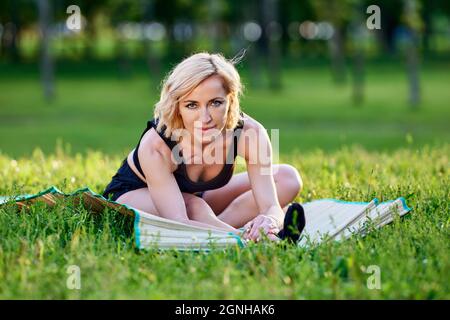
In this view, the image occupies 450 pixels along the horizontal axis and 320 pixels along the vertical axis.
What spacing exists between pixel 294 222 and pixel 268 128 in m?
14.3

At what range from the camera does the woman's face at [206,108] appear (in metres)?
5.04

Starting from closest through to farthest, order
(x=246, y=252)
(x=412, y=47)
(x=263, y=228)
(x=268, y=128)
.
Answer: (x=246, y=252) → (x=263, y=228) → (x=268, y=128) → (x=412, y=47)

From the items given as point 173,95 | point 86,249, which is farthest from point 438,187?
point 86,249

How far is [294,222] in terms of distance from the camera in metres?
4.68

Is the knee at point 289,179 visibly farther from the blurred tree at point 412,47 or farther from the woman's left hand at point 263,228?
the blurred tree at point 412,47

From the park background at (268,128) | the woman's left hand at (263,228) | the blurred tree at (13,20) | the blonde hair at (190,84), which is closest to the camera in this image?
the park background at (268,128)

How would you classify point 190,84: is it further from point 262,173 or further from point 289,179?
point 289,179

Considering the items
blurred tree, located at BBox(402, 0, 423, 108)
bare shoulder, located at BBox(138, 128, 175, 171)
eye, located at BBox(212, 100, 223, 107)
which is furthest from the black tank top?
blurred tree, located at BBox(402, 0, 423, 108)

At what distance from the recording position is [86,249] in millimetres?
4449

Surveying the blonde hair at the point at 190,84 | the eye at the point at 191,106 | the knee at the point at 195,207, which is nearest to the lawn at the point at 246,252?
the knee at the point at 195,207

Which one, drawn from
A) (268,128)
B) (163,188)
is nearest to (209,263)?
(163,188)

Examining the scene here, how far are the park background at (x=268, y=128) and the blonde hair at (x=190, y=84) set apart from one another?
0.76 m

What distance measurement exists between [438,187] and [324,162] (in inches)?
68.7

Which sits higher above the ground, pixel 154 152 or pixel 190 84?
pixel 190 84
